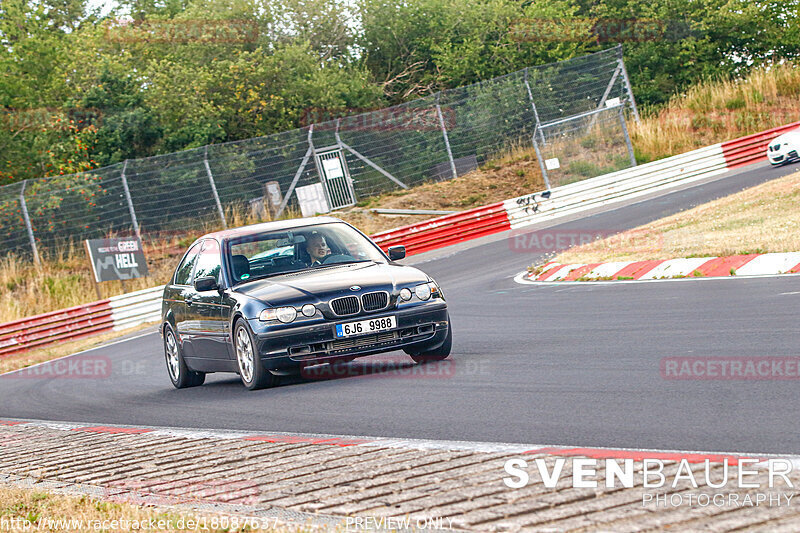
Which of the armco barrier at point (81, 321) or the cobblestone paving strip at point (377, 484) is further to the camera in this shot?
the armco barrier at point (81, 321)

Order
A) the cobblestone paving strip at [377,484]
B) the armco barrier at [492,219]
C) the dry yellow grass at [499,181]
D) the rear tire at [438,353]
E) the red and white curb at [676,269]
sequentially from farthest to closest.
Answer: the dry yellow grass at [499,181] < the armco barrier at [492,219] < the red and white curb at [676,269] < the rear tire at [438,353] < the cobblestone paving strip at [377,484]

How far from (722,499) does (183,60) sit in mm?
42789

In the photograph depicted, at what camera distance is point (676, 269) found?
45.5ft

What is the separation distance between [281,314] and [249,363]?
739mm

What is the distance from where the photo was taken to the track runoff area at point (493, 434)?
13.6 feet

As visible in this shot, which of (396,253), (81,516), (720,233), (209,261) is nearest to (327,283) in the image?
(396,253)

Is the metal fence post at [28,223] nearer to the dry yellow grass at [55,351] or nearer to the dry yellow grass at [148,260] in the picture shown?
the dry yellow grass at [148,260]

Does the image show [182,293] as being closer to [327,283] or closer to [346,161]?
[327,283]

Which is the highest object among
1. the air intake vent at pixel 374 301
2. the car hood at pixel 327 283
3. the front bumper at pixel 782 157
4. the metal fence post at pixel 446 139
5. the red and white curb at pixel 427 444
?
the metal fence post at pixel 446 139

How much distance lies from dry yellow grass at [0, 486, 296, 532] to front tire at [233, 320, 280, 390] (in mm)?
3775

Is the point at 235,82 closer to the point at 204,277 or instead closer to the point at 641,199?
the point at 641,199

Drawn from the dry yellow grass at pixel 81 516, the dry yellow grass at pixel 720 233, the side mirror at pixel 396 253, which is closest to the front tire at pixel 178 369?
the side mirror at pixel 396 253

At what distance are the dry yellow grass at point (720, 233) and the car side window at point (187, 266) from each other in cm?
698

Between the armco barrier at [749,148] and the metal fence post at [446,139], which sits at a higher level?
the metal fence post at [446,139]
